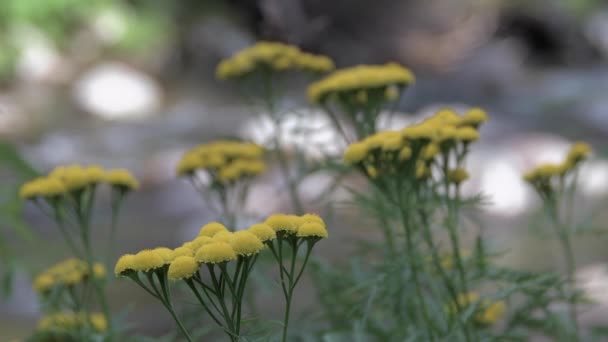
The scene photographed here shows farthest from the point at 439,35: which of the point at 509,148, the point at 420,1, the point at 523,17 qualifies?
the point at 509,148

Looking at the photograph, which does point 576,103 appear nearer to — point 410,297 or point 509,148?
point 509,148

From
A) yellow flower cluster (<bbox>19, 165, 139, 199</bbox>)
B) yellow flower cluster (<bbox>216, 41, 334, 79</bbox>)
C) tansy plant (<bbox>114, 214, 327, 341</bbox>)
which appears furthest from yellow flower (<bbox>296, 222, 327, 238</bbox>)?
yellow flower cluster (<bbox>216, 41, 334, 79</bbox>)

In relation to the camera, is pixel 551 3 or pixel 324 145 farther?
pixel 551 3

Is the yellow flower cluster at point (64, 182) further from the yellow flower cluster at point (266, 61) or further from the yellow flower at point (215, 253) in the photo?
the yellow flower at point (215, 253)

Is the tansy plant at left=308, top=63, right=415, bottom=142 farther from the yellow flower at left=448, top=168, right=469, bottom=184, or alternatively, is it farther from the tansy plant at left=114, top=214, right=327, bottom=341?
the tansy plant at left=114, top=214, right=327, bottom=341

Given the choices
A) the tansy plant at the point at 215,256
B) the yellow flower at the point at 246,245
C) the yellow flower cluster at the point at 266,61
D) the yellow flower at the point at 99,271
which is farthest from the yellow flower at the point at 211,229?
the yellow flower cluster at the point at 266,61

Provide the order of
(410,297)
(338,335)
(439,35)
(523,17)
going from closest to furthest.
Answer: (338,335)
(410,297)
(523,17)
(439,35)
